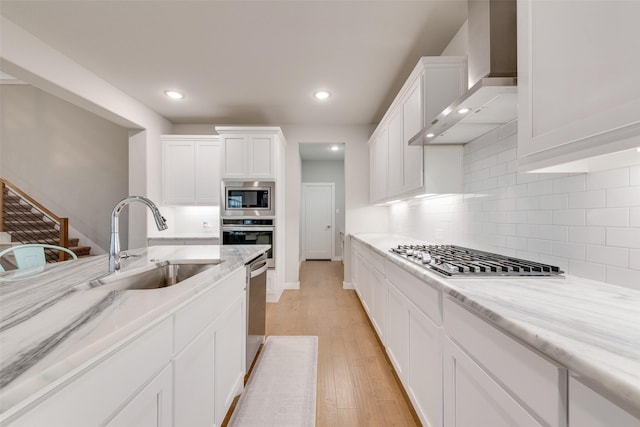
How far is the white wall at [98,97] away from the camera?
226cm

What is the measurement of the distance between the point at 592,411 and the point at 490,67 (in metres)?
1.44

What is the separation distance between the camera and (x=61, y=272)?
124 cm

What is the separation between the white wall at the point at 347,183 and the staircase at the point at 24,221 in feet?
12.6

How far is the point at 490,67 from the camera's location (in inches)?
54.2

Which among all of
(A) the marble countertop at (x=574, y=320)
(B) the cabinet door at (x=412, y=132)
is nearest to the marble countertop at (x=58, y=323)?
(A) the marble countertop at (x=574, y=320)

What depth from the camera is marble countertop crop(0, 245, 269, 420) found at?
0.45 m

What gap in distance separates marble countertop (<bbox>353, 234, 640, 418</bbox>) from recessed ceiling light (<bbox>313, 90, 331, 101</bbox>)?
2775 mm

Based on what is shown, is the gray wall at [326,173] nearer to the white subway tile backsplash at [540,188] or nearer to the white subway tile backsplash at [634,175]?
the white subway tile backsplash at [540,188]

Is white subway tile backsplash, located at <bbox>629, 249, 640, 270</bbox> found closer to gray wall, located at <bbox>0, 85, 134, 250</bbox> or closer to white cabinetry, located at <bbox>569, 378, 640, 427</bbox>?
white cabinetry, located at <bbox>569, 378, 640, 427</bbox>

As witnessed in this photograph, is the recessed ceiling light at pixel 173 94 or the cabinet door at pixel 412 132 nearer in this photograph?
the cabinet door at pixel 412 132

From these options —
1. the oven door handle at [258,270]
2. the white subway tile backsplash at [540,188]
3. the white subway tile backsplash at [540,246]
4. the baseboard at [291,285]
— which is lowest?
the baseboard at [291,285]

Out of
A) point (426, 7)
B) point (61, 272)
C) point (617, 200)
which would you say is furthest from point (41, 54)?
point (617, 200)

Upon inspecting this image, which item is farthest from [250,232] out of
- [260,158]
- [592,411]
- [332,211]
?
[332,211]

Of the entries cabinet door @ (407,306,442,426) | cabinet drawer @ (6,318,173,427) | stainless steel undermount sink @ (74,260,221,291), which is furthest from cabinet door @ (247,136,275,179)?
cabinet drawer @ (6,318,173,427)
